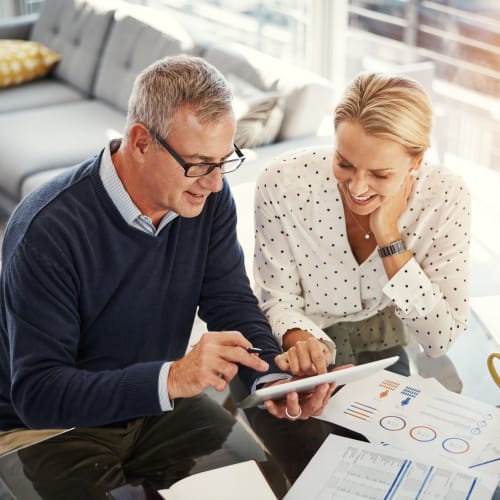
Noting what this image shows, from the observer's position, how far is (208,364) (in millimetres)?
1417

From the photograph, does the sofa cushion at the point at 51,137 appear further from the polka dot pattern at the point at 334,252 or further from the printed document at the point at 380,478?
the printed document at the point at 380,478

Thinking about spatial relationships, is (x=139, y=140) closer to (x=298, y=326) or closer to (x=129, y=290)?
(x=129, y=290)

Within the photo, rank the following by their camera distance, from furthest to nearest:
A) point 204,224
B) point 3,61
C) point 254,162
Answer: point 3,61
point 254,162
point 204,224

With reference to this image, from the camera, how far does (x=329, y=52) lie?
180 inches

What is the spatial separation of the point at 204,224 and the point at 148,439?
0.46m

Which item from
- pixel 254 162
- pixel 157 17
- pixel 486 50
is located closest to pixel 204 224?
pixel 254 162

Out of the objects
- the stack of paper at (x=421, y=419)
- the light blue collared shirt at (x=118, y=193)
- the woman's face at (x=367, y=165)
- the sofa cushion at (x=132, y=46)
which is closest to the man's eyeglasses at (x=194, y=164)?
the light blue collared shirt at (x=118, y=193)

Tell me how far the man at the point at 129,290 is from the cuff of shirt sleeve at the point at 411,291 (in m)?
0.27

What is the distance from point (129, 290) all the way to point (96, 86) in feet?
9.60

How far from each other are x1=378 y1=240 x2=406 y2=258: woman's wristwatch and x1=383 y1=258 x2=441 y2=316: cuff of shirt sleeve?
0.04 m

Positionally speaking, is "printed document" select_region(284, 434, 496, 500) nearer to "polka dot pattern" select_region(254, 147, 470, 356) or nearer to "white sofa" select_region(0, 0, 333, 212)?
"polka dot pattern" select_region(254, 147, 470, 356)

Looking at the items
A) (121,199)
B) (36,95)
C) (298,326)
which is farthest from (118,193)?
(36,95)

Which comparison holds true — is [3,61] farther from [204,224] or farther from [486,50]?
[204,224]

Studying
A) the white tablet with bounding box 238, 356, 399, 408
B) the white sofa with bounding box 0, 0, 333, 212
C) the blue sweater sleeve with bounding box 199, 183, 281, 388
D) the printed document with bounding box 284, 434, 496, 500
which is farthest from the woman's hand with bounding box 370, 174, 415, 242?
the white sofa with bounding box 0, 0, 333, 212
